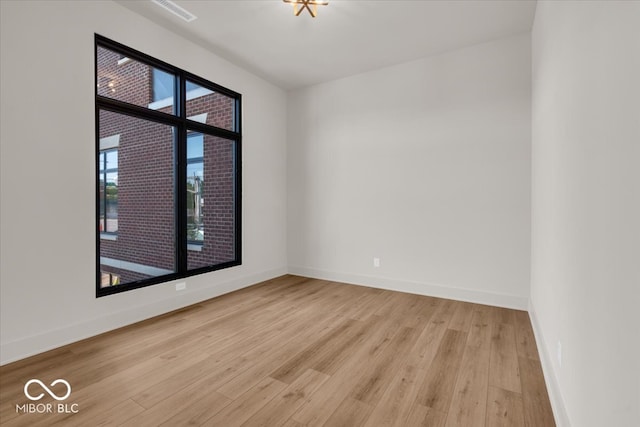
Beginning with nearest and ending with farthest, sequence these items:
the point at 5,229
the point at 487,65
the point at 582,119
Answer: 1. the point at 582,119
2. the point at 5,229
3. the point at 487,65

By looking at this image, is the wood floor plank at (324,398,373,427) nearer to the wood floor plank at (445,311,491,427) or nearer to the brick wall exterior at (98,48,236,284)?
the wood floor plank at (445,311,491,427)

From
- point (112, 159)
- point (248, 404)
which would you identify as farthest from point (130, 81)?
point (248, 404)

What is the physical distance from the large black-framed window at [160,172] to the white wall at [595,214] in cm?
350

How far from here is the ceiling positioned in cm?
292

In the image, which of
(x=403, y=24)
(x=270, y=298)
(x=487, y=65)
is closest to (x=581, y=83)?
(x=403, y=24)

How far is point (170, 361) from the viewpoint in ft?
7.48

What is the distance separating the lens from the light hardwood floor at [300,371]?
5.58ft

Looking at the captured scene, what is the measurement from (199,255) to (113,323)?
117 centimetres

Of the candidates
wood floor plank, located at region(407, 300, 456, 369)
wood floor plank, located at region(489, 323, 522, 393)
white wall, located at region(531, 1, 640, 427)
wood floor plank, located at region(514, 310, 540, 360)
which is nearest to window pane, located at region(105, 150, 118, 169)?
wood floor plank, located at region(407, 300, 456, 369)

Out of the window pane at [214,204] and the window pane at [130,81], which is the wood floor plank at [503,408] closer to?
the window pane at [214,204]

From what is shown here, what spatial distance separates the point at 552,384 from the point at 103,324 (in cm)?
359

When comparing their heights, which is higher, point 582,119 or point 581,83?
point 581,83

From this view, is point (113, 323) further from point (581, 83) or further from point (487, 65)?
point (487, 65)

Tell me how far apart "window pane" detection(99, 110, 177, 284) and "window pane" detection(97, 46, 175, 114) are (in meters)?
0.20
